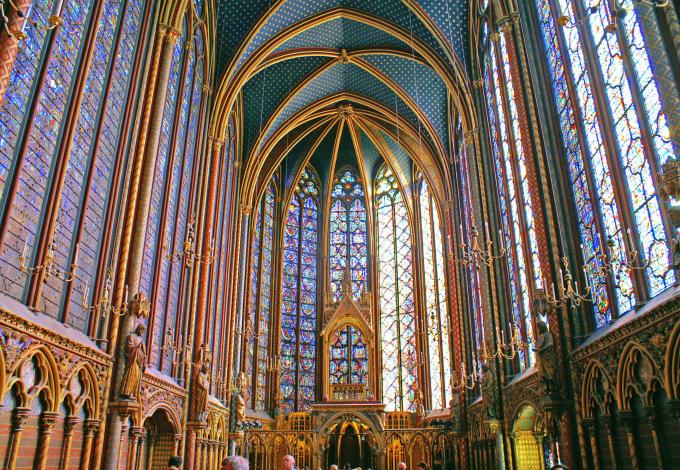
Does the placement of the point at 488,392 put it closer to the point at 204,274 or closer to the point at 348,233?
the point at 204,274

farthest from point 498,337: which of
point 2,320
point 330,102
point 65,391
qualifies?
point 330,102

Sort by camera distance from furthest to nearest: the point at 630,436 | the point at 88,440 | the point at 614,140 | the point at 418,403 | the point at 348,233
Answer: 1. the point at 348,233
2. the point at 418,403
3. the point at 88,440
4. the point at 614,140
5. the point at 630,436

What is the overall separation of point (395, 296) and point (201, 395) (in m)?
13.9

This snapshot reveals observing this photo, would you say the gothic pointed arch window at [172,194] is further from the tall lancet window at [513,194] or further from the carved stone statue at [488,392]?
the carved stone statue at [488,392]

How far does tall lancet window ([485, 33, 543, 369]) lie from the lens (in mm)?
14484

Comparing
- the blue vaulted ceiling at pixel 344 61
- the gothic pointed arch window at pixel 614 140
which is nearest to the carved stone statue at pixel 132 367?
the gothic pointed arch window at pixel 614 140

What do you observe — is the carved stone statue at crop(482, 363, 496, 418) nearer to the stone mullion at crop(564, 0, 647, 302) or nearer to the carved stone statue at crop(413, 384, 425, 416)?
the carved stone statue at crop(413, 384, 425, 416)

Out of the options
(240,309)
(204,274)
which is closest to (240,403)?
(240,309)

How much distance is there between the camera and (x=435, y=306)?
86.5ft

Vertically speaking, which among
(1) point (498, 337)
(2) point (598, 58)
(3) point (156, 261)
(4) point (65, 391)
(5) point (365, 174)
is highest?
(5) point (365, 174)

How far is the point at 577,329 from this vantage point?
11.9m

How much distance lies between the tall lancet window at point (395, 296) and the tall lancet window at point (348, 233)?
884mm

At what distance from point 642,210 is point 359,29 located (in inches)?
626

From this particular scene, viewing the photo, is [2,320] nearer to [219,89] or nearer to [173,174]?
[173,174]
